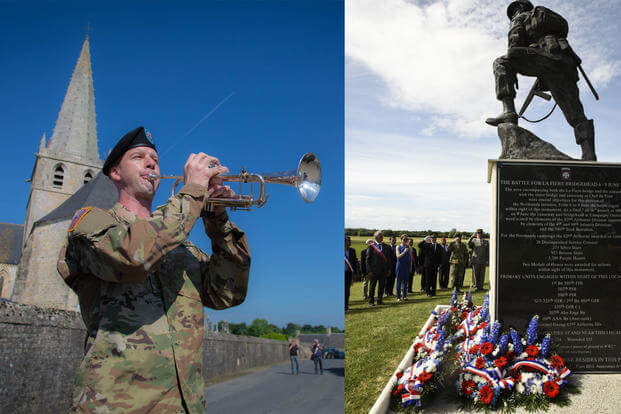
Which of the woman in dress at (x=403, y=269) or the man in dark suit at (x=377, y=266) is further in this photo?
the woman in dress at (x=403, y=269)

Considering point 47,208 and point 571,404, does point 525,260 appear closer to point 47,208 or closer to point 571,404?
point 571,404

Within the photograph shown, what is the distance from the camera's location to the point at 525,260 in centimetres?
568

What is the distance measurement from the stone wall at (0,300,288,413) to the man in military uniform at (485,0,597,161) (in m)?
8.35

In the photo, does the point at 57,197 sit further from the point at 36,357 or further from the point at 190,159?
the point at 190,159

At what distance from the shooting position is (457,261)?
1617cm

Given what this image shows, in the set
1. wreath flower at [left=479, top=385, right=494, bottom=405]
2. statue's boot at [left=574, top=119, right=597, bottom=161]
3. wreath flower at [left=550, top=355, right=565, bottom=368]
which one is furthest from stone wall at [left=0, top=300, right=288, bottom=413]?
statue's boot at [left=574, top=119, right=597, bottom=161]

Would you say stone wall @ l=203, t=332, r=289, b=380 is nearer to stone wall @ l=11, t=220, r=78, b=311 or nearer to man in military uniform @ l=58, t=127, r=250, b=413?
man in military uniform @ l=58, t=127, r=250, b=413

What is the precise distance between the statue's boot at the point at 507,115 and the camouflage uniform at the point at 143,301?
230 inches

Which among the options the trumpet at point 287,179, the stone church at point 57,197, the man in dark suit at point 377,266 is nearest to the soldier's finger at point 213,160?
A: the trumpet at point 287,179

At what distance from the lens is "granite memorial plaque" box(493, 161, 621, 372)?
5.60m

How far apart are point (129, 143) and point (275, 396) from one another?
15.0 m

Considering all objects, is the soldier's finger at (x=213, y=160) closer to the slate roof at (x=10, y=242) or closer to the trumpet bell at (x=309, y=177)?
the trumpet bell at (x=309, y=177)

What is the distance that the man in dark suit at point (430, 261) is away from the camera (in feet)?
48.4

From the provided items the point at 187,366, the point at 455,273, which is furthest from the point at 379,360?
the point at 455,273
